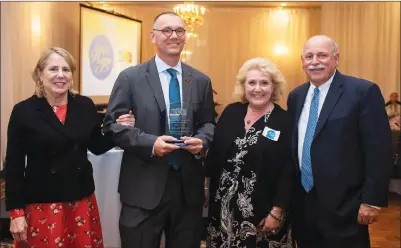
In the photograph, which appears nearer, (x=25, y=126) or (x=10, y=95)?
(x=25, y=126)

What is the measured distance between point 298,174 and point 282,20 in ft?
27.8

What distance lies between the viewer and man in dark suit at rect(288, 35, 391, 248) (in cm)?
206

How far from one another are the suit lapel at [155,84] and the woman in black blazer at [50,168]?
163 mm

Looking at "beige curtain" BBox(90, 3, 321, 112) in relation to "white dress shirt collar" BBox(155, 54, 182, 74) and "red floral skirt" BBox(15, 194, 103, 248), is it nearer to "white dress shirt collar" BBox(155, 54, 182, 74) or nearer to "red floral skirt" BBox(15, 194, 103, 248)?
"white dress shirt collar" BBox(155, 54, 182, 74)

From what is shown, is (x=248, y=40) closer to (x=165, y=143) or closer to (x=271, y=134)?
(x=271, y=134)

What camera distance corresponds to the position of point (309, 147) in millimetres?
2170

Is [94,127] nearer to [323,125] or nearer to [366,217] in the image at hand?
[323,125]

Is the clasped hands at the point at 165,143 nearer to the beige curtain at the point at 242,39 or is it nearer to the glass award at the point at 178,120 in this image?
the glass award at the point at 178,120

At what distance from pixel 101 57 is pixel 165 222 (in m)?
5.94

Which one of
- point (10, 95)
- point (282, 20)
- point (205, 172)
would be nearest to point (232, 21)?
point (282, 20)

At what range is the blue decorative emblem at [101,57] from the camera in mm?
7359

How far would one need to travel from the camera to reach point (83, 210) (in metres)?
2.10

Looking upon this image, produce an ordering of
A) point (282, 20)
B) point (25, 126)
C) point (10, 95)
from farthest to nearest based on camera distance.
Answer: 1. point (282, 20)
2. point (10, 95)
3. point (25, 126)

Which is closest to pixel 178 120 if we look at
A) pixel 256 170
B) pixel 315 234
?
pixel 256 170
